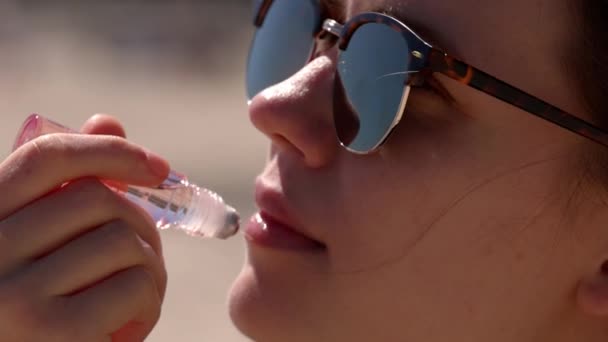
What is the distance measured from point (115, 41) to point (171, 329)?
479 centimetres

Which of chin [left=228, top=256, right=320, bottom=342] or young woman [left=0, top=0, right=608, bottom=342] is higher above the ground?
young woman [left=0, top=0, right=608, bottom=342]

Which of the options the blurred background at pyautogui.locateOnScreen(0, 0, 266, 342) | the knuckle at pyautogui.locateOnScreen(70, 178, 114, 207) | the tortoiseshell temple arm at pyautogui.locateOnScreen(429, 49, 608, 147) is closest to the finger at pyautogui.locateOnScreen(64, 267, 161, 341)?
the knuckle at pyautogui.locateOnScreen(70, 178, 114, 207)

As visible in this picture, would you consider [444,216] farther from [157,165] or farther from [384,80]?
[157,165]

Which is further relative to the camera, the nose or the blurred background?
the blurred background

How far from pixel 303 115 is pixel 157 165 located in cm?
27

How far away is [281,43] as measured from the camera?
2.23 metres

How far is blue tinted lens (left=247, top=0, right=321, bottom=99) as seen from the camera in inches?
84.7

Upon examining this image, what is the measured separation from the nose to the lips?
8 centimetres

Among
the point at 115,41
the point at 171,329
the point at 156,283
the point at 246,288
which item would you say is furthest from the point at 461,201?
the point at 115,41

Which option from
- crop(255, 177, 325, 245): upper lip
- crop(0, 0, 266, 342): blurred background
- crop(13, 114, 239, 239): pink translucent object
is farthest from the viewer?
crop(0, 0, 266, 342): blurred background

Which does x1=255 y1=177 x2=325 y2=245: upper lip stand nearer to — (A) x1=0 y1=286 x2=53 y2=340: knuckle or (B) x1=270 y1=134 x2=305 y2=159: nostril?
(B) x1=270 y1=134 x2=305 y2=159: nostril

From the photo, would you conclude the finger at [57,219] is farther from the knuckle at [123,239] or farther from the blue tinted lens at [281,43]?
the blue tinted lens at [281,43]

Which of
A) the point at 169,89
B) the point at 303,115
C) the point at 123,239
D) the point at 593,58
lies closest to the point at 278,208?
the point at 303,115

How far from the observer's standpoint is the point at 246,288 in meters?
1.96
